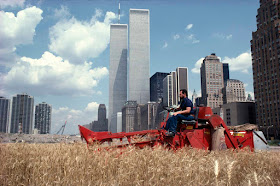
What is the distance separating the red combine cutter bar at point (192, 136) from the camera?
24.8 feet

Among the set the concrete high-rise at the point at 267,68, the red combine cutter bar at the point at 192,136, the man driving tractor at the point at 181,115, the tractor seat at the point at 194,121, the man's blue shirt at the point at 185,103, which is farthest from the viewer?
the concrete high-rise at the point at 267,68

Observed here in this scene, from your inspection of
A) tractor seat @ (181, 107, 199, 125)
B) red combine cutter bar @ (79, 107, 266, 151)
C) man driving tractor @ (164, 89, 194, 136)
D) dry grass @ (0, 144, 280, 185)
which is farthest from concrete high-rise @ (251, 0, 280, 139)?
dry grass @ (0, 144, 280, 185)

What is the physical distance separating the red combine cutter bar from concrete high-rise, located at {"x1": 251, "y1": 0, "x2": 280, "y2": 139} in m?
116

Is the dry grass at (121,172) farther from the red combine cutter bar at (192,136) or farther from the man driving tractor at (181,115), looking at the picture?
the man driving tractor at (181,115)

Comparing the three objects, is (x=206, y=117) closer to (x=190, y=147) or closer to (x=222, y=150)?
(x=222, y=150)

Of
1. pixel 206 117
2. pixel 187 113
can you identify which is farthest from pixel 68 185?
pixel 206 117

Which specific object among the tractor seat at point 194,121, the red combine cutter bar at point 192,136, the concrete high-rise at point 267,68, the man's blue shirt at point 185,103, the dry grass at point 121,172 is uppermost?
the concrete high-rise at point 267,68

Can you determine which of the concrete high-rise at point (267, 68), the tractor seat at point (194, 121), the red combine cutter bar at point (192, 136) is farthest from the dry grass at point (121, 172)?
the concrete high-rise at point (267, 68)

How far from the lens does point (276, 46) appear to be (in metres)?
116

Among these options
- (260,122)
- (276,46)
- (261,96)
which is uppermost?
(276,46)

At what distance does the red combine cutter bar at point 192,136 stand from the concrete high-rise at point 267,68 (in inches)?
4564

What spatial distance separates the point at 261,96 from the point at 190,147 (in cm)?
13400

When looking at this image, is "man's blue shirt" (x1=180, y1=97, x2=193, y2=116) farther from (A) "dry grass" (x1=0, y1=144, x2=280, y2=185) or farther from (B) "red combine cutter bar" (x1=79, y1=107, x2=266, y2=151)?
(A) "dry grass" (x1=0, y1=144, x2=280, y2=185)

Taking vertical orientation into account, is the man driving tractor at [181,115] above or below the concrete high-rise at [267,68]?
below
